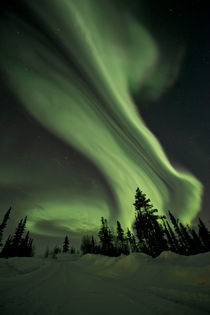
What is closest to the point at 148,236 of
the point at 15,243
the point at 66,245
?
the point at 15,243

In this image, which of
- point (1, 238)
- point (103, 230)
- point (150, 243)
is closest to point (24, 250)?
point (1, 238)

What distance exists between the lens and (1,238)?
43.3m

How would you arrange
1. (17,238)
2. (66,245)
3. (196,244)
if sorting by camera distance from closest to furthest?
(196,244), (17,238), (66,245)

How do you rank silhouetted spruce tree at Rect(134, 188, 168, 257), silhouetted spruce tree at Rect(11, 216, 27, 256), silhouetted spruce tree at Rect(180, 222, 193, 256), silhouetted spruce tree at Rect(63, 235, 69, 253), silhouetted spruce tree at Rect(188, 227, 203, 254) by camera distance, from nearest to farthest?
silhouetted spruce tree at Rect(134, 188, 168, 257) < silhouetted spruce tree at Rect(188, 227, 203, 254) < silhouetted spruce tree at Rect(180, 222, 193, 256) < silhouetted spruce tree at Rect(11, 216, 27, 256) < silhouetted spruce tree at Rect(63, 235, 69, 253)

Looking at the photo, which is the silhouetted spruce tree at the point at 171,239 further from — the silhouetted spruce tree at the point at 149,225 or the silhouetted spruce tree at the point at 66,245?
the silhouetted spruce tree at the point at 66,245

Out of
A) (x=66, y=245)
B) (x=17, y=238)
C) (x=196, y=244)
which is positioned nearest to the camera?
(x=196, y=244)

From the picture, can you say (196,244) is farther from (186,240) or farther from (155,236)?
(155,236)

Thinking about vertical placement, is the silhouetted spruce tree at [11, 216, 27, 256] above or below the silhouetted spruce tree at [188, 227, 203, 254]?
above

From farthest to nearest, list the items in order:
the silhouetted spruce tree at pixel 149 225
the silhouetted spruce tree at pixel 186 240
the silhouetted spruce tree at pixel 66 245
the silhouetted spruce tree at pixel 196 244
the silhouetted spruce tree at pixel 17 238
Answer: the silhouetted spruce tree at pixel 66 245 → the silhouetted spruce tree at pixel 17 238 → the silhouetted spruce tree at pixel 186 240 → the silhouetted spruce tree at pixel 196 244 → the silhouetted spruce tree at pixel 149 225

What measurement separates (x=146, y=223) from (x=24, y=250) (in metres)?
58.1

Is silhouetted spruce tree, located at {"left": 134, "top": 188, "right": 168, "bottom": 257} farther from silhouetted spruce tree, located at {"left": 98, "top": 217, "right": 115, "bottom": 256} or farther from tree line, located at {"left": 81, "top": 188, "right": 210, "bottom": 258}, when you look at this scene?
silhouetted spruce tree, located at {"left": 98, "top": 217, "right": 115, "bottom": 256}

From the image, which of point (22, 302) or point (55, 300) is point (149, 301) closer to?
point (55, 300)

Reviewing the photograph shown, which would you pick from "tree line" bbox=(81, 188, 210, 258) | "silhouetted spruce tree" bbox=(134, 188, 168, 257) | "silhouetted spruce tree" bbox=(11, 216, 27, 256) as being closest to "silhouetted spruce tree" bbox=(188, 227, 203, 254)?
"tree line" bbox=(81, 188, 210, 258)

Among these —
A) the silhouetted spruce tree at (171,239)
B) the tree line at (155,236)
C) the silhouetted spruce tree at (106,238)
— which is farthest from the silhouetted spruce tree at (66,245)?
the silhouetted spruce tree at (171,239)
